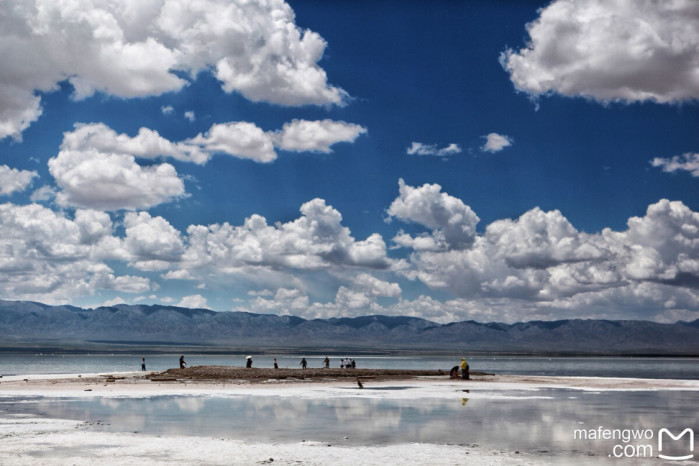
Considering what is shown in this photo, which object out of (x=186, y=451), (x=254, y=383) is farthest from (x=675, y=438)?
(x=254, y=383)

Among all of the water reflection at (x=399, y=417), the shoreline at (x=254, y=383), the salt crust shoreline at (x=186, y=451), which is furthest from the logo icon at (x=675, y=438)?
the shoreline at (x=254, y=383)

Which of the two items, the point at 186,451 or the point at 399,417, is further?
A: the point at 399,417

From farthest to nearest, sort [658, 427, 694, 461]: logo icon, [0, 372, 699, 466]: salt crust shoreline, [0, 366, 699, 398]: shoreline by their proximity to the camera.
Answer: [0, 366, 699, 398]: shoreline
[658, 427, 694, 461]: logo icon
[0, 372, 699, 466]: salt crust shoreline

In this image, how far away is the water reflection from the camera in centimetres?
2823

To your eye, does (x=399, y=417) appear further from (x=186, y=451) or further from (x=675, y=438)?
(x=186, y=451)

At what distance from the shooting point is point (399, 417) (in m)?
35.8

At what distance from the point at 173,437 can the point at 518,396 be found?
93.7 feet

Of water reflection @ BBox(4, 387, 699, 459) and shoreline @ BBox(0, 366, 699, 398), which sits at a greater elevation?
water reflection @ BBox(4, 387, 699, 459)

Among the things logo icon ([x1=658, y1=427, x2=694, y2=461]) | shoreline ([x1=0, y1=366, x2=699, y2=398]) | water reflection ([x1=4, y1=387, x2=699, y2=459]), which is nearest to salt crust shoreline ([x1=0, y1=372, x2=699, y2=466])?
water reflection ([x1=4, y1=387, x2=699, y2=459])

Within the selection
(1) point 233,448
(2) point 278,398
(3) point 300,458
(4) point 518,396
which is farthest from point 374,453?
(4) point 518,396

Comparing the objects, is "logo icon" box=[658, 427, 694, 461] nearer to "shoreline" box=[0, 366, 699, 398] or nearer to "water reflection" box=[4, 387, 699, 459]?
"water reflection" box=[4, 387, 699, 459]

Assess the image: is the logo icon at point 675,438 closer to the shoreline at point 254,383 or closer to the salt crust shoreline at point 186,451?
the salt crust shoreline at point 186,451

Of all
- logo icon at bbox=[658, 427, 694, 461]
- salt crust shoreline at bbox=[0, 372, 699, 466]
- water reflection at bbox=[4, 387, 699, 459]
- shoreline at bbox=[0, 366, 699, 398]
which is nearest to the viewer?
salt crust shoreline at bbox=[0, 372, 699, 466]

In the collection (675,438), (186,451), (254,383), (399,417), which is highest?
(186,451)
